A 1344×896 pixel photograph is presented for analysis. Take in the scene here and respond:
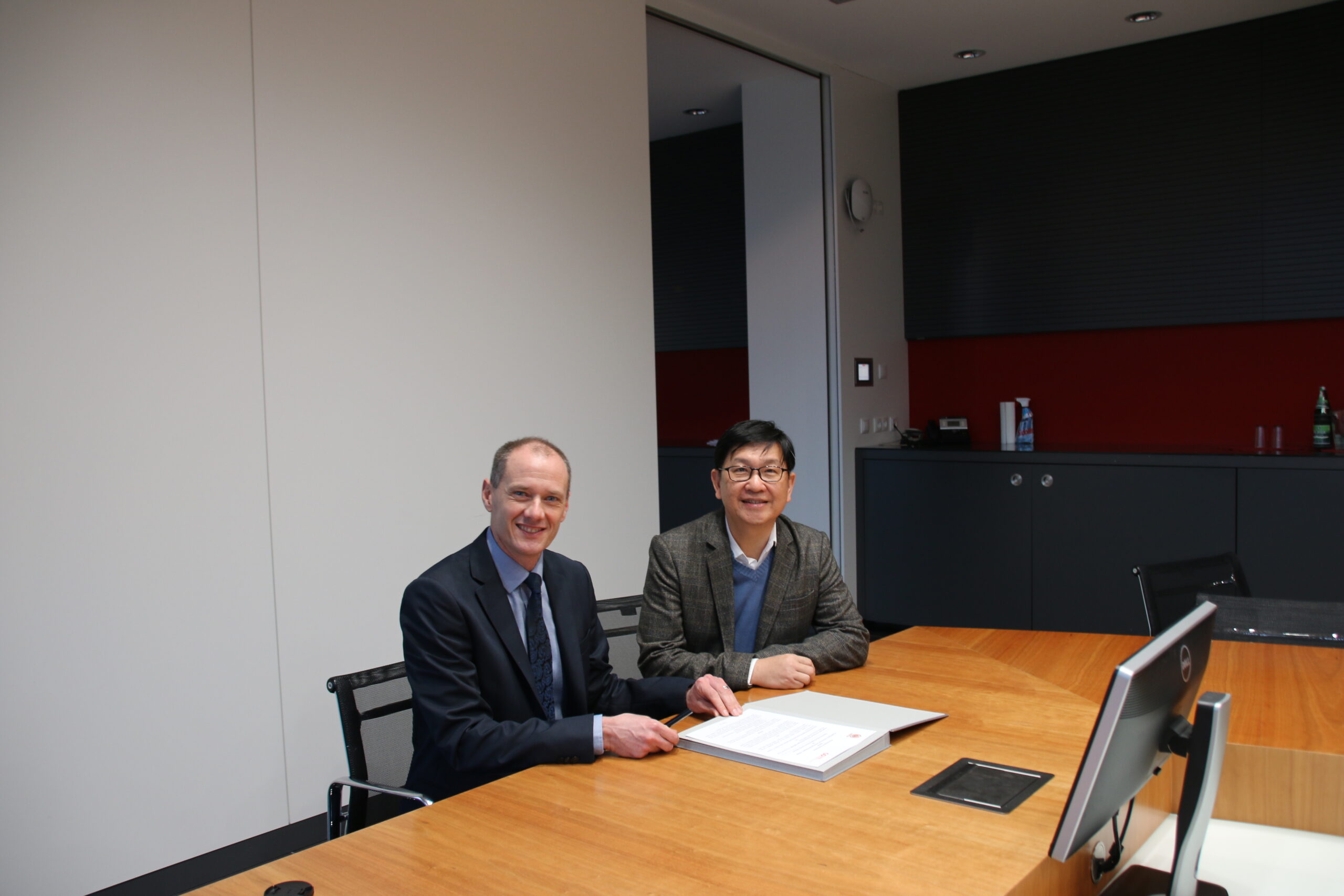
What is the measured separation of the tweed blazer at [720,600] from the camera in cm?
238

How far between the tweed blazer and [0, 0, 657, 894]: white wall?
1.05 meters

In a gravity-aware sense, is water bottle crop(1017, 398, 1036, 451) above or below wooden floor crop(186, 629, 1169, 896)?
above

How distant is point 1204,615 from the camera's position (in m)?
1.38

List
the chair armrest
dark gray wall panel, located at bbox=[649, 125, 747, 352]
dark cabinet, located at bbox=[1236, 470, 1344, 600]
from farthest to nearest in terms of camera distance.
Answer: dark gray wall panel, located at bbox=[649, 125, 747, 352] → dark cabinet, located at bbox=[1236, 470, 1344, 600] → the chair armrest

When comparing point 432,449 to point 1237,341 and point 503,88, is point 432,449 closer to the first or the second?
point 503,88

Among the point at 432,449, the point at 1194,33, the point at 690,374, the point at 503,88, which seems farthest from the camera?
the point at 690,374

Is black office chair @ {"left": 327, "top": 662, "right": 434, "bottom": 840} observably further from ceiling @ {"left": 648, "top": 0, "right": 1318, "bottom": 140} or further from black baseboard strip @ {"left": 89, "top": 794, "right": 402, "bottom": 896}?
ceiling @ {"left": 648, "top": 0, "right": 1318, "bottom": 140}

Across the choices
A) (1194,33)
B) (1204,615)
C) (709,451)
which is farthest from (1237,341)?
(1204,615)

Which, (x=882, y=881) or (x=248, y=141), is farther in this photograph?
(x=248, y=141)

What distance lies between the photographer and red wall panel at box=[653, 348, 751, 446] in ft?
20.9

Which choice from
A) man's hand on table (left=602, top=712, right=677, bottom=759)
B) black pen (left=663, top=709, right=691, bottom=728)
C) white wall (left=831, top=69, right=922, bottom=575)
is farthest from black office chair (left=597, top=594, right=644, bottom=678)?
white wall (left=831, top=69, right=922, bottom=575)

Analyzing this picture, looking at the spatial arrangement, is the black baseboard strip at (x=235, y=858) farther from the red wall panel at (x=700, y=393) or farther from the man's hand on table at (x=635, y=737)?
the red wall panel at (x=700, y=393)

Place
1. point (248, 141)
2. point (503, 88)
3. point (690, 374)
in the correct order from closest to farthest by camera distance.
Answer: point (248, 141) < point (503, 88) < point (690, 374)

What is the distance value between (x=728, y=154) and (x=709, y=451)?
181 centimetres
